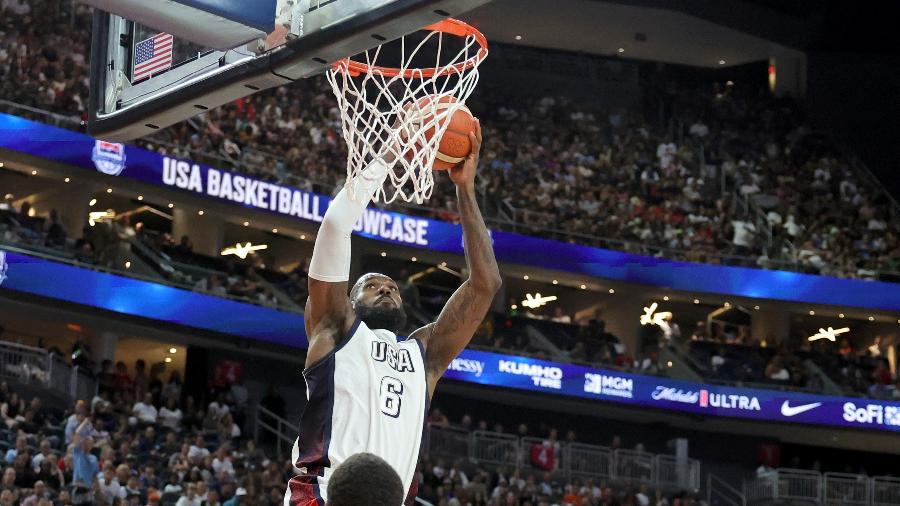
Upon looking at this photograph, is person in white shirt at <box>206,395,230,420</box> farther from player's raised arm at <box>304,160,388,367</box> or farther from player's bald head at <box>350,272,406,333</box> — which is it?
player's raised arm at <box>304,160,388,367</box>

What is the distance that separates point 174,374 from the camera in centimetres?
2442

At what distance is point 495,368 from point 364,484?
24.3 m

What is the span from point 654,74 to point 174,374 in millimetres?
17305

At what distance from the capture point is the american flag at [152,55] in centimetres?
641

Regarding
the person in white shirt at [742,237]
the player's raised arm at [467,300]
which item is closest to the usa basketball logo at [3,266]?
the person in white shirt at [742,237]

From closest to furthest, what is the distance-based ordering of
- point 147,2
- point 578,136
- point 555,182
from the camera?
point 147,2 < point 555,182 < point 578,136

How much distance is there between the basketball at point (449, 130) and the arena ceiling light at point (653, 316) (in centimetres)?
2660

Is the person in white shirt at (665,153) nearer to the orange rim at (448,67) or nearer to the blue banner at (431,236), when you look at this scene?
the blue banner at (431,236)

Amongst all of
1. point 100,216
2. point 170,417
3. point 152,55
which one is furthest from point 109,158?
point 152,55

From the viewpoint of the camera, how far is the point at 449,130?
5.95 metres

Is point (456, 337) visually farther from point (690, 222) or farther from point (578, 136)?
point (578, 136)

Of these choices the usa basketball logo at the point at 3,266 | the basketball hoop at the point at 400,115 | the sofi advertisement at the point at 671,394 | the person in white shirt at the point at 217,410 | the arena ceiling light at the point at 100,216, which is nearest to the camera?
the basketball hoop at the point at 400,115

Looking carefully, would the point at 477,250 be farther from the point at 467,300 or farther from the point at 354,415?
the point at 354,415

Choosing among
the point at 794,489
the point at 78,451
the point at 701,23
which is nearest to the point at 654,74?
the point at 701,23
